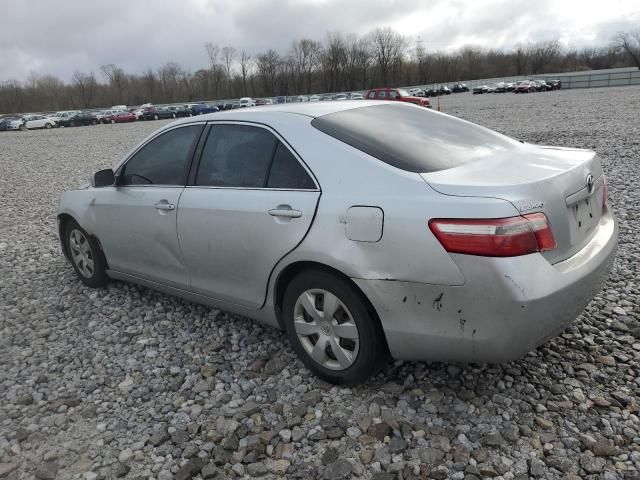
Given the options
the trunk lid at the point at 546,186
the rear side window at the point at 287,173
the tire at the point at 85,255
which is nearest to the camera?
the trunk lid at the point at 546,186

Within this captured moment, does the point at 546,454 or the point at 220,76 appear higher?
the point at 220,76

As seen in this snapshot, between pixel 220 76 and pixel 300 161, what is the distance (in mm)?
109904

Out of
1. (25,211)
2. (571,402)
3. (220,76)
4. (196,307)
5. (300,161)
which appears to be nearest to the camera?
(571,402)

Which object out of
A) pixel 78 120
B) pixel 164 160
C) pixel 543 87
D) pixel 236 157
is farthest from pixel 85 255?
pixel 543 87

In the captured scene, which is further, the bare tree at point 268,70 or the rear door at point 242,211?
the bare tree at point 268,70

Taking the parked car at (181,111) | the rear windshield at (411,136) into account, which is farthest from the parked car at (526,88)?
the rear windshield at (411,136)

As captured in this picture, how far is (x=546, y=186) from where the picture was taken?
2523mm

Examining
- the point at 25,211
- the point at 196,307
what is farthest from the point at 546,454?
the point at 25,211

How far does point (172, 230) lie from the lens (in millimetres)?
3660

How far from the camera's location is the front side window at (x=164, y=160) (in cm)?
375

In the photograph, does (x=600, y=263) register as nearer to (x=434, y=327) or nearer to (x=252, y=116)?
(x=434, y=327)

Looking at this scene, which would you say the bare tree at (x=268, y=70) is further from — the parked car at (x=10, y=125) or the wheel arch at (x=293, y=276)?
the wheel arch at (x=293, y=276)

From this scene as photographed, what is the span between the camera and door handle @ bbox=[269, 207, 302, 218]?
2.88 m

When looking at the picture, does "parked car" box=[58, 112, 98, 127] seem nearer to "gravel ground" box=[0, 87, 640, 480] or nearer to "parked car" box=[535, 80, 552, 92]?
"parked car" box=[535, 80, 552, 92]
